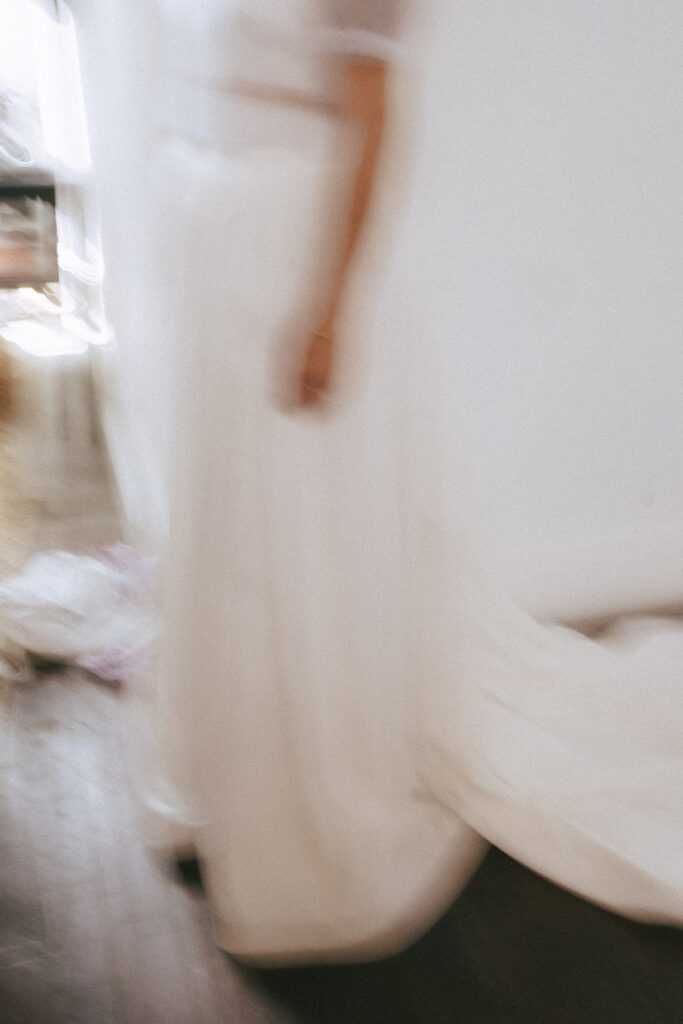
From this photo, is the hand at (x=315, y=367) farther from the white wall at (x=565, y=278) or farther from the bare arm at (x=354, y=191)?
the white wall at (x=565, y=278)

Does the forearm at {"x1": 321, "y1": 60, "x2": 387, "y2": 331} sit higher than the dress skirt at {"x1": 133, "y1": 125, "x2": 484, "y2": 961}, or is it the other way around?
the forearm at {"x1": 321, "y1": 60, "x2": 387, "y2": 331}

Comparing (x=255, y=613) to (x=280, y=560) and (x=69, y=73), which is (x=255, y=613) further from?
(x=69, y=73)

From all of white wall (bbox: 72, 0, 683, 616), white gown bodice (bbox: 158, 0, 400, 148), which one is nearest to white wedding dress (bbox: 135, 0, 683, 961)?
white gown bodice (bbox: 158, 0, 400, 148)

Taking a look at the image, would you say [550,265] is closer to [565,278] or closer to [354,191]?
[565,278]

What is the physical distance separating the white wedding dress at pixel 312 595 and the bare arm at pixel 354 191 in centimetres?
2

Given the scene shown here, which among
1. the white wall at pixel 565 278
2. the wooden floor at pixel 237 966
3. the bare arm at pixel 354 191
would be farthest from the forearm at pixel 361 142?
the wooden floor at pixel 237 966

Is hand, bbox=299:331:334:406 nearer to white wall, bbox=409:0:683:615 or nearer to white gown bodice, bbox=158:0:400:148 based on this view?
white gown bodice, bbox=158:0:400:148

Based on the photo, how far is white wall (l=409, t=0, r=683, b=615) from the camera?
1628mm

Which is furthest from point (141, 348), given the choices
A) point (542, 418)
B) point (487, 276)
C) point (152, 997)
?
point (152, 997)

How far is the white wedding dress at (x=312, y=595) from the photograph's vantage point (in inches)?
40.9

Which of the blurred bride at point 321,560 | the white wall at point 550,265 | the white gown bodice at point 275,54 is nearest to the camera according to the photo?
the white gown bodice at point 275,54

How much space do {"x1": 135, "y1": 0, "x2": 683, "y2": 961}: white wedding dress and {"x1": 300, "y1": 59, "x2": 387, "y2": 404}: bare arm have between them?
23 millimetres

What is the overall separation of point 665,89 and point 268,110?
1.06m

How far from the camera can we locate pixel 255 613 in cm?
111
